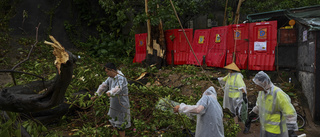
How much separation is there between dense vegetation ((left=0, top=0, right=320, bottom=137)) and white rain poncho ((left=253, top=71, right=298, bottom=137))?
109cm

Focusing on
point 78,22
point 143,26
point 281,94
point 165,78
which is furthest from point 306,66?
point 78,22

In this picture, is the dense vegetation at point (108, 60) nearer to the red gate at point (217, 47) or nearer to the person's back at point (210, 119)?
the person's back at point (210, 119)

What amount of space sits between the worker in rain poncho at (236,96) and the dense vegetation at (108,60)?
54 cm

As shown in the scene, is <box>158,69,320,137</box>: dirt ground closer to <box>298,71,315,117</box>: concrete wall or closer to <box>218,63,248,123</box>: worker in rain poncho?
<box>298,71,315,117</box>: concrete wall

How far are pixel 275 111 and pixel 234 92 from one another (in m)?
2.35

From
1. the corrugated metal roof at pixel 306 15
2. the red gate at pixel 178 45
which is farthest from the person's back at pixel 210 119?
the red gate at pixel 178 45

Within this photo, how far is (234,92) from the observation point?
247 inches

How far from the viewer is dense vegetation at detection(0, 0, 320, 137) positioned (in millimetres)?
4844

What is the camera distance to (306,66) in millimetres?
7234

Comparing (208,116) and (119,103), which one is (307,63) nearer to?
(208,116)

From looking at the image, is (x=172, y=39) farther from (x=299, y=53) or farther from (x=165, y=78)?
(x=299, y=53)

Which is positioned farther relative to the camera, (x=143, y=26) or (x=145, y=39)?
(x=143, y=26)

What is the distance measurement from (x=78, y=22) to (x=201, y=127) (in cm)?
1317

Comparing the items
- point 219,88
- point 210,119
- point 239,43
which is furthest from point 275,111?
point 239,43
